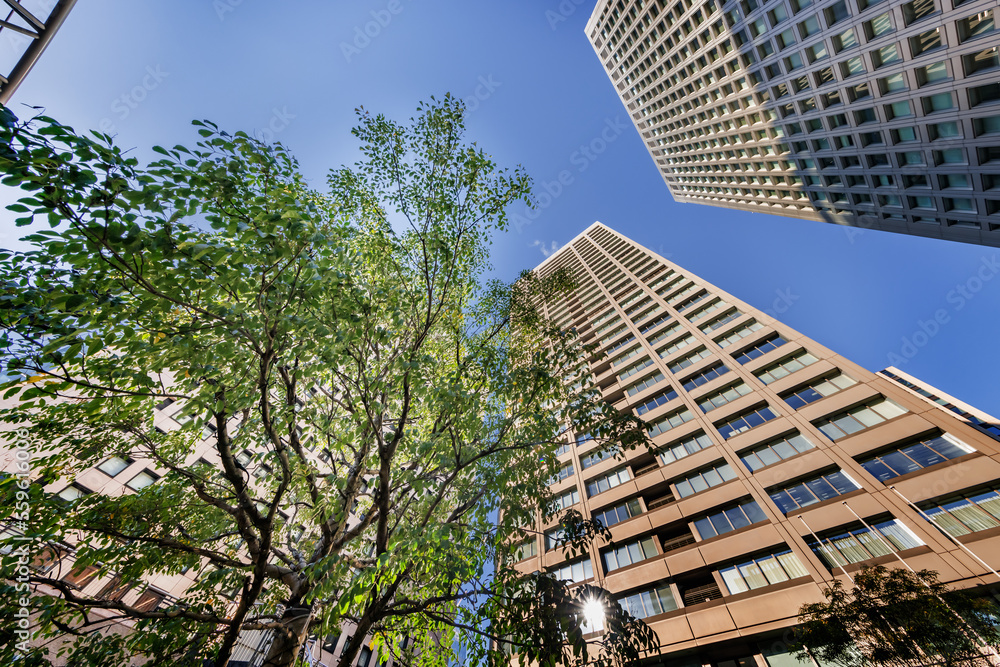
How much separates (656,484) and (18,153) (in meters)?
24.6

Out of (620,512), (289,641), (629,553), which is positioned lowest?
(289,641)

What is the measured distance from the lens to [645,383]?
28000 millimetres

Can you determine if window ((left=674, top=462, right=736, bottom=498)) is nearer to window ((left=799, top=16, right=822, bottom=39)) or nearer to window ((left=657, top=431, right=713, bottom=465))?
window ((left=657, top=431, right=713, bottom=465))

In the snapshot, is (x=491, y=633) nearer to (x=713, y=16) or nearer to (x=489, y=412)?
(x=489, y=412)

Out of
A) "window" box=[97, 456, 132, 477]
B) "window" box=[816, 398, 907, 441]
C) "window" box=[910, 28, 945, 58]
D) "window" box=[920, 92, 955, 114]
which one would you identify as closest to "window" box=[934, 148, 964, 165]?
"window" box=[920, 92, 955, 114]

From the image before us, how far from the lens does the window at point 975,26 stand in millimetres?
17234

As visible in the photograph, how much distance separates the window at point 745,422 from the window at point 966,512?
6918 mm

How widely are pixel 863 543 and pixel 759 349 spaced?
12.7 metres

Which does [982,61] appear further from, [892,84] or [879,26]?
[879,26]

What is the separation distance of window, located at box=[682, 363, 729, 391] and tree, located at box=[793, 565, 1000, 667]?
14203mm

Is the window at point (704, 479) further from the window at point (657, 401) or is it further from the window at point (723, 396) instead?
the window at point (657, 401)

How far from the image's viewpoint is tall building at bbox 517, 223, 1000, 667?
13.1m

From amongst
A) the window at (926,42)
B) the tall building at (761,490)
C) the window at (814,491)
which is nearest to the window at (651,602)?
the tall building at (761,490)

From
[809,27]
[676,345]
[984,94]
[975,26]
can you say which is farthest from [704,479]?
[809,27]
